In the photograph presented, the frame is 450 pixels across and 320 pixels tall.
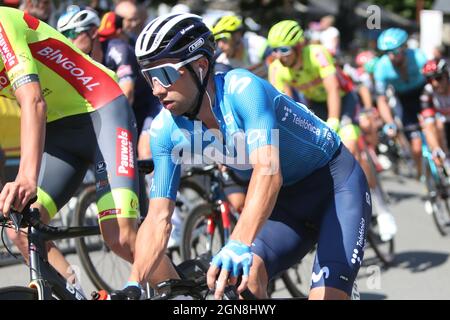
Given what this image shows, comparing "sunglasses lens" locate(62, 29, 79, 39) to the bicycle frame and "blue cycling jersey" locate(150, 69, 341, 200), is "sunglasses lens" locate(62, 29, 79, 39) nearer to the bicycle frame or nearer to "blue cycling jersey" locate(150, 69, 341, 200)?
the bicycle frame

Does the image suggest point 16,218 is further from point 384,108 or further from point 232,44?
point 384,108

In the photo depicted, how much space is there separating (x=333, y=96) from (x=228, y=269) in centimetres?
467

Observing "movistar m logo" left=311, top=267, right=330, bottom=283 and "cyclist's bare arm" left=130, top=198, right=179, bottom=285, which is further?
"movistar m logo" left=311, top=267, right=330, bottom=283

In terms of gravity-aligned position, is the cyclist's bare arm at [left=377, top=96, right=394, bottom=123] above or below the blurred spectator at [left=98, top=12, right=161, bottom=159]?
below

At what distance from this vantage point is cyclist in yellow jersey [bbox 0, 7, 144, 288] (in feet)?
14.8

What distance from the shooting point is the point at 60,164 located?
4.86m

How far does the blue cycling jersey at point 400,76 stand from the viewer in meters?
10.9

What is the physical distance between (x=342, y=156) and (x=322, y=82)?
3.87 meters

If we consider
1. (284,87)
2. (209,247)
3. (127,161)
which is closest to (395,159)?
(284,87)

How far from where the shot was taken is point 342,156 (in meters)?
4.20

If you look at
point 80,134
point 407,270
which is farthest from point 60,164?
point 407,270

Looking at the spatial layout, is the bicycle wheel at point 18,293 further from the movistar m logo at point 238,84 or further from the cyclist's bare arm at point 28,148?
the movistar m logo at point 238,84

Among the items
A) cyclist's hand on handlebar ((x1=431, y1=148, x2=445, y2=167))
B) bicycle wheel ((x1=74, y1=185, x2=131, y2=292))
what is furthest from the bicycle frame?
cyclist's hand on handlebar ((x1=431, y1=148, x2=445, y2=167))

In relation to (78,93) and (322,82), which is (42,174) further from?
(322,82)
